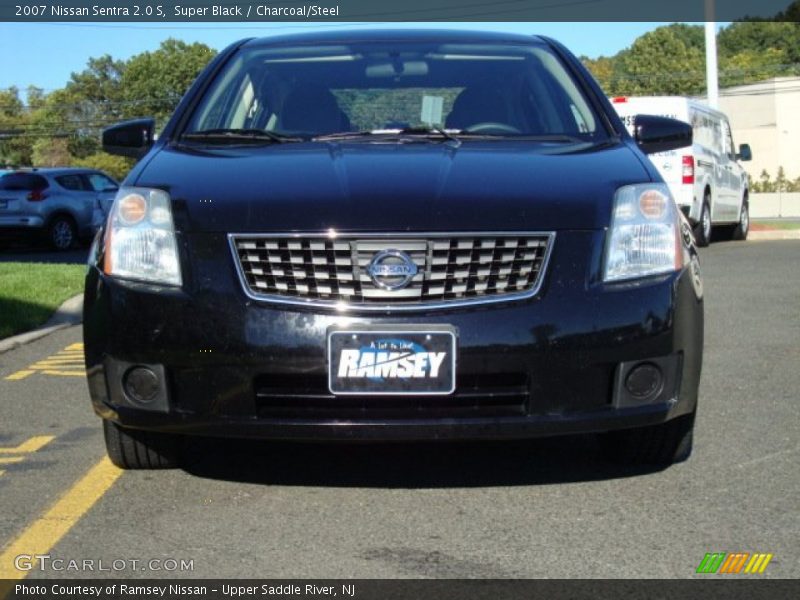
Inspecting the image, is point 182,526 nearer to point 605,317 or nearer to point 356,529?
point 356,529

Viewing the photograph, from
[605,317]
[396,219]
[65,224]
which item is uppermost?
[396,219]

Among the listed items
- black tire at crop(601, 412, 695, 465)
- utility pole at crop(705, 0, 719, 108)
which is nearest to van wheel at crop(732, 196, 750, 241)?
utility pole at crop(705, 0, 719, 108)

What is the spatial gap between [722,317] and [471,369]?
19.6ft

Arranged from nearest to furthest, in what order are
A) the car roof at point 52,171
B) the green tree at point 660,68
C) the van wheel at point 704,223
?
1. the van wheel at point 704,223
2. the car roof at point 52,171
3. the green tree at point 660,68

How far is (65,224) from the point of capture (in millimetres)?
23609

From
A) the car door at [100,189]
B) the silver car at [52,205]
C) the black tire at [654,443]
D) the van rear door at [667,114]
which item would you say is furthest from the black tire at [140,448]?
the car door at [100,189]

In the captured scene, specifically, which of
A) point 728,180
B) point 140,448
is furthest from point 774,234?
point 140,448

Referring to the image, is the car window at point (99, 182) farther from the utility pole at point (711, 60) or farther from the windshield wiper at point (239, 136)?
the windshield wiper at point (239, 136)

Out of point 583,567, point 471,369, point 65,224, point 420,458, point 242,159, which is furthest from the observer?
point 65,224

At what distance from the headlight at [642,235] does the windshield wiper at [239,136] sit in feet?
4.49

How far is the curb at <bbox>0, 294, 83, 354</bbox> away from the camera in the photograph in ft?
29.4

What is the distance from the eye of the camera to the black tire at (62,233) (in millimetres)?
23312

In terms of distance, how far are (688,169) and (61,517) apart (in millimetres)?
13616

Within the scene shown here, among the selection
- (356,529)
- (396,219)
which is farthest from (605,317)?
(356,529)
